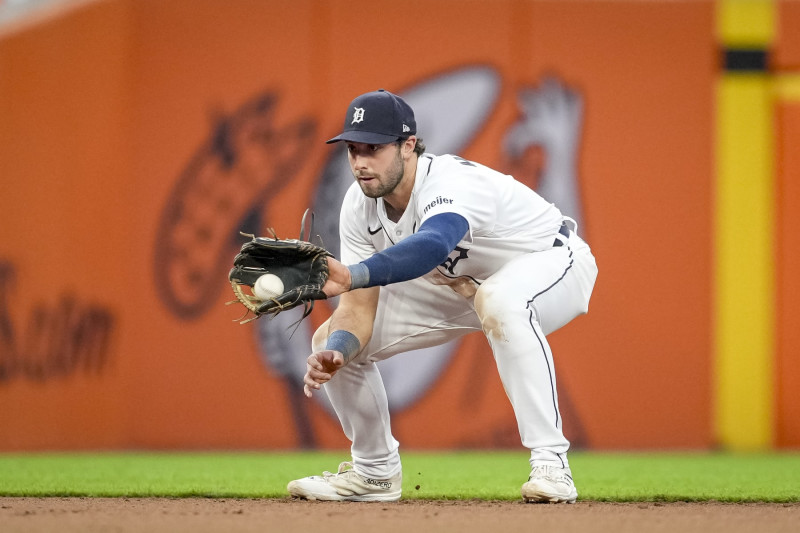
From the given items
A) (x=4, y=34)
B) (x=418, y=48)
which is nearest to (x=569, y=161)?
(x=418, y=48)

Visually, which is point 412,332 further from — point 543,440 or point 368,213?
point 543,440

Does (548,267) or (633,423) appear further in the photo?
(633,423)

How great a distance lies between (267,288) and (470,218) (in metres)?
0.88

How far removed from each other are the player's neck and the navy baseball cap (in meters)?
0.16

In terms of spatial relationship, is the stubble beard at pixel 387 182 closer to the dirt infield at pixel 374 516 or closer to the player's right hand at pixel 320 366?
the player's right hand at pixel 320 366

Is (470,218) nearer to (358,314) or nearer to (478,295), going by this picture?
(478,295)

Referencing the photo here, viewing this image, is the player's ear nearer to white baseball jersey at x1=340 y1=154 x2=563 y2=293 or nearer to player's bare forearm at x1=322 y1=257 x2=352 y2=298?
white baseball jersey at x1=340 y1=154 x2=563 y2=293

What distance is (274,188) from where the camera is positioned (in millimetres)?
7977

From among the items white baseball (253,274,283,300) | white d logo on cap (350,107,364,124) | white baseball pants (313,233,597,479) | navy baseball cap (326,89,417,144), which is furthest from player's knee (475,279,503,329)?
white baseball (253,274,283,300)

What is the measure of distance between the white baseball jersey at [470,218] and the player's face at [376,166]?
0.44 ft

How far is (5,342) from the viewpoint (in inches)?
302

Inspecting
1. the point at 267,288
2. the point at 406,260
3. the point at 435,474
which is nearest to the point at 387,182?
the point at 406,260

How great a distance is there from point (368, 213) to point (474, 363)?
11.6 ft

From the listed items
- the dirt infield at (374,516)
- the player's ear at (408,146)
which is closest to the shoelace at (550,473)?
the dirt infield at (374,516)
